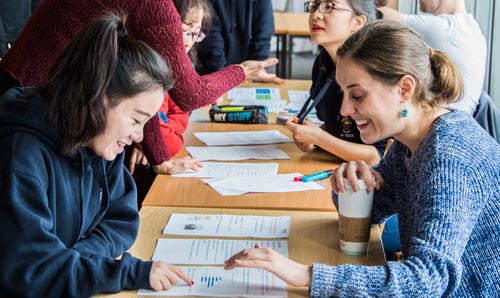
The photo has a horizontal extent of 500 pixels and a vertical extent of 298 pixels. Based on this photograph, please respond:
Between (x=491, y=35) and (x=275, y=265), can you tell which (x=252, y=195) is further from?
(x=491, y=35)

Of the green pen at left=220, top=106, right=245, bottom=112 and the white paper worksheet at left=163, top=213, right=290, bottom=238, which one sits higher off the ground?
the white paper worksheet at left=163, top=213, right=290, bottom=238

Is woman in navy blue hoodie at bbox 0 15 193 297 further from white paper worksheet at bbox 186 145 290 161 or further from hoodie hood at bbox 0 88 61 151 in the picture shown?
white paper worksheet at bbox 186 145 290 161

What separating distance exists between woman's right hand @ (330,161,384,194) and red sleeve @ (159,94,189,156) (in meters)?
0.89

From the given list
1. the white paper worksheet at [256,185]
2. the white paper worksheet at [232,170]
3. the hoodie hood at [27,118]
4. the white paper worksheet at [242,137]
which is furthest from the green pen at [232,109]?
the hoodie hood at [27,118]

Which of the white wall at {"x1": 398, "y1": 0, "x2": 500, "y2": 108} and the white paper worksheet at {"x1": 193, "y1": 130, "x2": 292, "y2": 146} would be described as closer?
the white paper worksheet at {"x1": 193, "y1": 130, "x2": 292, "y2": 146}

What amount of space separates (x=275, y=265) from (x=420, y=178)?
357 millimetres

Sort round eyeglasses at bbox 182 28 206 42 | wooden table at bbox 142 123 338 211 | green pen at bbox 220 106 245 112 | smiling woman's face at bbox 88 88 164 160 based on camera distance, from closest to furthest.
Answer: smiling woman's face at bbox 88 88 164 160 < wooden table at bbox 142 123 338 211 < round eyeglasses at bbox 182 28 206 42 < green pen at bbox 220 106 245 112

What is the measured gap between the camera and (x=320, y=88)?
2.54 m

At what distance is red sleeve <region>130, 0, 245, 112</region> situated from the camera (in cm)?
191

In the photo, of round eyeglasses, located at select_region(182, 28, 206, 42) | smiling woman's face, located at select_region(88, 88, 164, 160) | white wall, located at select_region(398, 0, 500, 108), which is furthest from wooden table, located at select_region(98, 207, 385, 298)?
white wall, located at select_region(398, 0, 500, 108)

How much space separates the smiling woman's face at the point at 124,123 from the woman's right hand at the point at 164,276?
0.83ft

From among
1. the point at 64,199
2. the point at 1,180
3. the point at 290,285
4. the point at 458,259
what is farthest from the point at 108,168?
the point at 458,259

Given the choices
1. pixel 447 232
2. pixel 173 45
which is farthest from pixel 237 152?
pixel 447 232

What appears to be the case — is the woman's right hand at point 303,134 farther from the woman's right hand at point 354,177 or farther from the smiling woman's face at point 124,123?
the smiling woman's face at point 124,123
